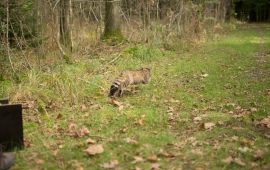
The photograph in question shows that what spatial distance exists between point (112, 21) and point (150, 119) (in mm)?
9779

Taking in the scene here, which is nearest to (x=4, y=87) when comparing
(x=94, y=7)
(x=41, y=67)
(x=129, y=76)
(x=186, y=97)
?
(x=41, y=67)

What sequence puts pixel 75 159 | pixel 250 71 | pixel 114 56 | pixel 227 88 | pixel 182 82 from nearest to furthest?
pixel 75 159 < pixel 227 88 < pixel 182 82 < pixel 250 71 < pixel 114 56

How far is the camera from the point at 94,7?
16328mm

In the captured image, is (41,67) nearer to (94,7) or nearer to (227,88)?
(227,88)

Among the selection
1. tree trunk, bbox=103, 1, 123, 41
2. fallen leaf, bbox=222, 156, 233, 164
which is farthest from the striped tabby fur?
tree trunk, bbox=103, 1, 123, 41

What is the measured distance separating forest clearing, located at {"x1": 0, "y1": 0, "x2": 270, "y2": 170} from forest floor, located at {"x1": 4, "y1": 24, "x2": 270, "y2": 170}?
0.5 inches

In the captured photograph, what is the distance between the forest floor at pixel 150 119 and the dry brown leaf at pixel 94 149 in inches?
0.5

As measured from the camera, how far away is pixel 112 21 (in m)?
16.5

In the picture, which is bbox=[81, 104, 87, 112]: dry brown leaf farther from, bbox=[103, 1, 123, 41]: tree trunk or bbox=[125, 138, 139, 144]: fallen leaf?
bbox=[103, 1, 123, 41]: tree trunk

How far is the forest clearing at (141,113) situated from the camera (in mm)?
5586

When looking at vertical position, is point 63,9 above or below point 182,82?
above

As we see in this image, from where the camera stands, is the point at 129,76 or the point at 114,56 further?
the point at 114,56

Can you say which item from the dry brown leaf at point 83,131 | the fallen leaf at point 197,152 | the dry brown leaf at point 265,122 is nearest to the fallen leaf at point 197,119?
the dry brown leaf at point 265,122

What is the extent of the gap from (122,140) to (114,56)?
7.62 meters
